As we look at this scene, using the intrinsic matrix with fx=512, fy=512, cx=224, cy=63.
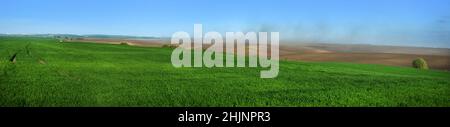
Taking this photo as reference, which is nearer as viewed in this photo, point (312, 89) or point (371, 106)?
point (371, 106)

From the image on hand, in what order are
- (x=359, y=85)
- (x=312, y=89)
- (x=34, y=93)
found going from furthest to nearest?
(x=359, y=85), (x=312, y=89), (x=34, y=93)

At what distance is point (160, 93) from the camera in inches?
475

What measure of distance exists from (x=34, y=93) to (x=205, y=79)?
594 centimetres
